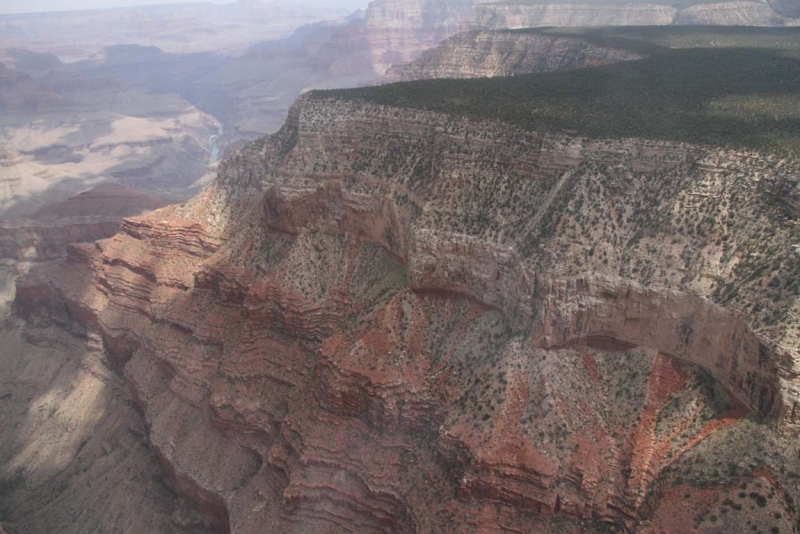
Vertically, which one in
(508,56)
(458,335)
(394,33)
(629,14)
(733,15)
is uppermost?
(733,15)

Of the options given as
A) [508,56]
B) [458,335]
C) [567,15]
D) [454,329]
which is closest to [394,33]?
[567,15]

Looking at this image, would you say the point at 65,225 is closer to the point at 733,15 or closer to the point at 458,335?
the point at 458,335

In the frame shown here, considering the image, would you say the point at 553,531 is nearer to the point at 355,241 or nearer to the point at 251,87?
the point at 355,241

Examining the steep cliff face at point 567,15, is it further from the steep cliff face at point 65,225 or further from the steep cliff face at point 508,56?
the steep cliff face at point 65,225

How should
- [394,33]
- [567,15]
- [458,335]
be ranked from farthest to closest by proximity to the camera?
[394,33], [567,15], [458,335]

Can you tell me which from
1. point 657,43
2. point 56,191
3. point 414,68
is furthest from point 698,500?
point 56,191

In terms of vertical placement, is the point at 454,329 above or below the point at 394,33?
below

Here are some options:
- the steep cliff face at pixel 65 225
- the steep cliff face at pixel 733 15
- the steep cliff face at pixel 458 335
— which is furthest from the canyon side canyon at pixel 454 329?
the steep cliff face at pixel 733 15
